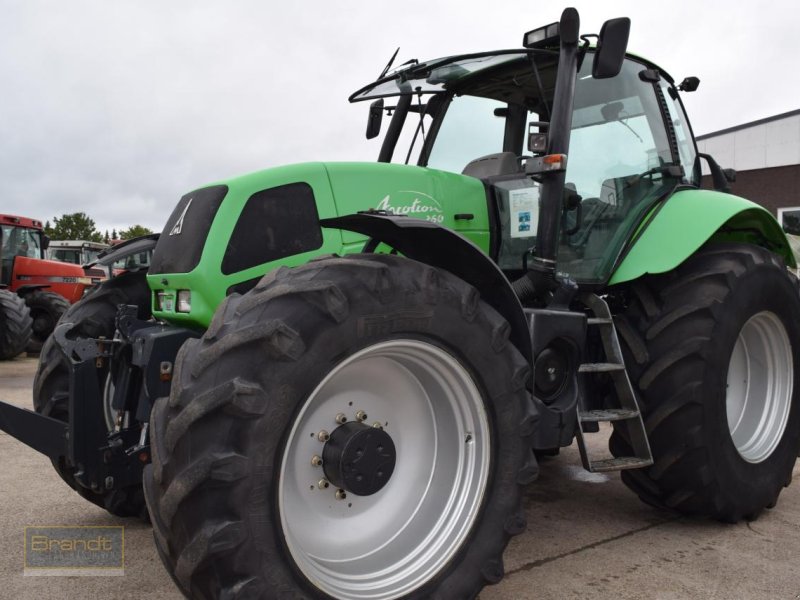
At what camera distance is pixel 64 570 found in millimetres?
3213

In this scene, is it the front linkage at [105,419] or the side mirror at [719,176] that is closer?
the front linkage at [105,419]

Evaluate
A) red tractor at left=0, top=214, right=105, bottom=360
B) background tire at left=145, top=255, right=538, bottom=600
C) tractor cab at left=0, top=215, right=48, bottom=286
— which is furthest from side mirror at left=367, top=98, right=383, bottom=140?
tractor cab at left=0, top=215, right=48, bottom=286

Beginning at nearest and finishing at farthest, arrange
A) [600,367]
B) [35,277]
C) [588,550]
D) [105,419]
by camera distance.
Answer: [105,419] < [588,550] < [600,367] < [35,277]

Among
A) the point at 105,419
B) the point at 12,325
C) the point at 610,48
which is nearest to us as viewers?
the point at 105,419

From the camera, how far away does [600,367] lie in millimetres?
3711

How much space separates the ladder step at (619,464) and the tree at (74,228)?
166 ft

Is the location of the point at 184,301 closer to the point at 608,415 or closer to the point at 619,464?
the point at 608,415

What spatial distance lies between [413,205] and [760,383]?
246 centimetres

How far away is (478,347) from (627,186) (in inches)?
77.3

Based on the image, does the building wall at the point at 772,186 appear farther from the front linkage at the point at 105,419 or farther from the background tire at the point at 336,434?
the front linkage at the point at 105,419

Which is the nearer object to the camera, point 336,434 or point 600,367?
point 336,434

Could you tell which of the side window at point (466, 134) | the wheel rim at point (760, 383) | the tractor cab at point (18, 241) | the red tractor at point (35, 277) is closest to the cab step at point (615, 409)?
the wheel rim at point (760, 383)

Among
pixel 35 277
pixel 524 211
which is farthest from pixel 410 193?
pixel 35 277

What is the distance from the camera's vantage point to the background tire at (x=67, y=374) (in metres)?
3.74
